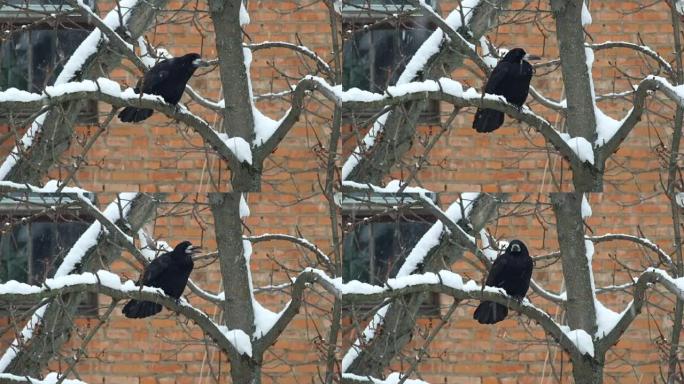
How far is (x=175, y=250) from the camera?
13.2m

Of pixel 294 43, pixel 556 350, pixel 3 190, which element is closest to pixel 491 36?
pixel 294 43

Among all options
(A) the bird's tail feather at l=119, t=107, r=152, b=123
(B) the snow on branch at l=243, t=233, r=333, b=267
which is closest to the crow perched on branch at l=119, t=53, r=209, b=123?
(A) the bird's tail feather at l=119, t=107, r=152, b=123

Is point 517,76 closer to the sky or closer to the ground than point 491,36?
closer to the ground

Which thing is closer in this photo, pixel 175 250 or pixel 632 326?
pixel 175 250

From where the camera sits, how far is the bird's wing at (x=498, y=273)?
41.5 feet

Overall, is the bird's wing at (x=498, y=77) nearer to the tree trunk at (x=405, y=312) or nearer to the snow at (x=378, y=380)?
the tree trunk at (x=405, y=312)

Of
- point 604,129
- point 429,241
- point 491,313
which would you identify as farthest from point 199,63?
point 604,129

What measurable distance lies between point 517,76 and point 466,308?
2.10 m

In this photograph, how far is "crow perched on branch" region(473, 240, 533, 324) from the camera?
497 inches

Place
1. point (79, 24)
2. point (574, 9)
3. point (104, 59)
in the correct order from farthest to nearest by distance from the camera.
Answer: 1. point (79, 24)
2. point (104, 59)
3. point (574, 9)

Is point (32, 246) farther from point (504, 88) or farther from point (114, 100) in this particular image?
point (504, 88)

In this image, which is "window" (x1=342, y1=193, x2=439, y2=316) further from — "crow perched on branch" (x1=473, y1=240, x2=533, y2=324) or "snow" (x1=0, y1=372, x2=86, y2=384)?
"snow" (x1=0, y1=372, x2=86, y2=384)

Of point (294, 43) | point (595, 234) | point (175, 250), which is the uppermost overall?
point (294, 43)

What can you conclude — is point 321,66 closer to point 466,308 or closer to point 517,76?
point 517,76
